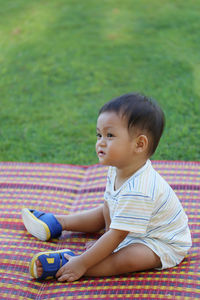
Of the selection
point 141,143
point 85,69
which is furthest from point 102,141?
point 85,69

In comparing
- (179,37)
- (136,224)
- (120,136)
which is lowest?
(179,37)

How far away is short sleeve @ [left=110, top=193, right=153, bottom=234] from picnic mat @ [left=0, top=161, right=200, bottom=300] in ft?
0.87

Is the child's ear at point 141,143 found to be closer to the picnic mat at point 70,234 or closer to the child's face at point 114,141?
the child's face at point 114,141

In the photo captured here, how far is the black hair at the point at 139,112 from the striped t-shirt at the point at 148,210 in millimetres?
199

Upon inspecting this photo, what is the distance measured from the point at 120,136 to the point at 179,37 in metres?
4.12

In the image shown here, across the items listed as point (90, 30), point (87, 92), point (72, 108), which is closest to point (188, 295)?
point (72, 108)

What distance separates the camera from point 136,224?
1.95m

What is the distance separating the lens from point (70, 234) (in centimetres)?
244

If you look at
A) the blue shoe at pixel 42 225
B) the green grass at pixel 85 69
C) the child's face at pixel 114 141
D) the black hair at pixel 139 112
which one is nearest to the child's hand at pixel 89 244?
the blue shoe at pixel 42 225

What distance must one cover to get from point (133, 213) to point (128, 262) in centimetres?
24

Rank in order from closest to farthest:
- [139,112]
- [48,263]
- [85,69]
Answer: [139,112]
[48,263]
[85,69]

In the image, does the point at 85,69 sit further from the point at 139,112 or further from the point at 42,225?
the point at 139,112

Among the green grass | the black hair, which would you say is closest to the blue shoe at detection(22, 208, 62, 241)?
the black hair

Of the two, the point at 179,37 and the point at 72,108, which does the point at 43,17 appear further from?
the point at 72,108
